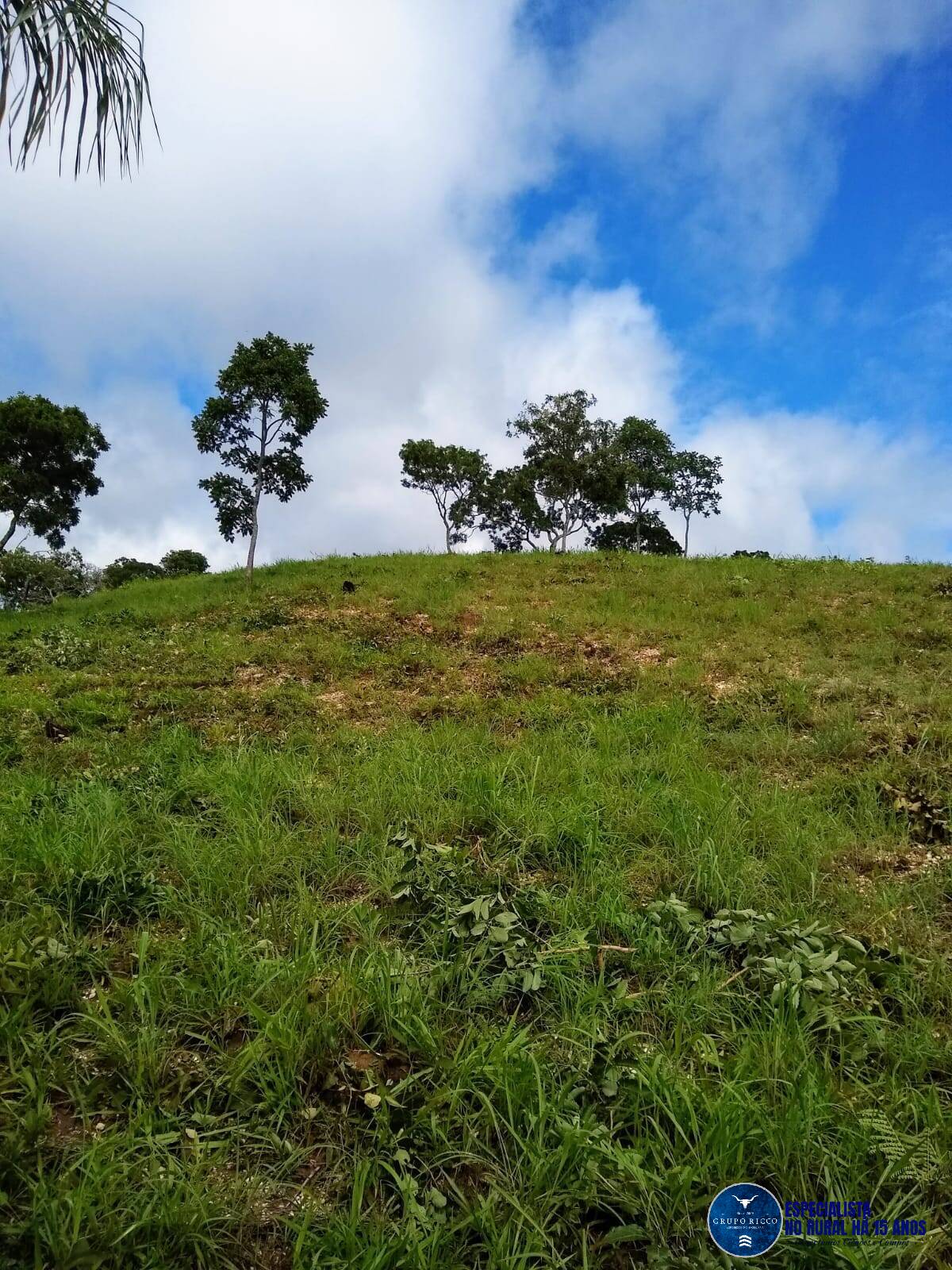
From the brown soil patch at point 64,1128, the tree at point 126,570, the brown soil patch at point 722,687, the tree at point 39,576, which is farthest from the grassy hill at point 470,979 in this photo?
the tree at point 126,570

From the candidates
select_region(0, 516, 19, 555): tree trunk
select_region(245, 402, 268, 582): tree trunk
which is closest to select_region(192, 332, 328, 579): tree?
select_region(245, 402, 268, 582): tree trunk

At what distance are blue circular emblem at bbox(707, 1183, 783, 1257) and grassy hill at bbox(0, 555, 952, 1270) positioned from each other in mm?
46

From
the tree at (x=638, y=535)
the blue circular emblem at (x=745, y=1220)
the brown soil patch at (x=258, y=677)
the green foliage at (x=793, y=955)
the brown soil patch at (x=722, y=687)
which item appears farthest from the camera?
the tree at (x=638, y=535)

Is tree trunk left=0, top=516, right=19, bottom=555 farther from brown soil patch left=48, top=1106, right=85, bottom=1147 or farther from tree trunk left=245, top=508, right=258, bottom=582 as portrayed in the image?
brown soil patch left=48, top=1106, right=85, bottom=1147

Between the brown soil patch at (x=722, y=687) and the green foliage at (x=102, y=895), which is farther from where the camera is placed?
the brown soil patch at (x=722, y=687)

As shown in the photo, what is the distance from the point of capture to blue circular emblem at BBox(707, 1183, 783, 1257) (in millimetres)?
1866

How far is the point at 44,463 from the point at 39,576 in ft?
59.5

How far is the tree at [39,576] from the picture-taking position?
108ft

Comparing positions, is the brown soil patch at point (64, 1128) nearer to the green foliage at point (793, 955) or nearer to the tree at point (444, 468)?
the green foliage at point (793, 955)

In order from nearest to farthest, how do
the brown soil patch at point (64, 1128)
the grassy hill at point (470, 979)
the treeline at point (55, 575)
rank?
1. the grassy hill at point (470, 979)
2. the brown soil patch at point (64, 1128)
3. the treeline at point (55, 575)

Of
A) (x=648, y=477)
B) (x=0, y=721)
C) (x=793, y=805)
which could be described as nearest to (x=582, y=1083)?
(x=793, y=805)

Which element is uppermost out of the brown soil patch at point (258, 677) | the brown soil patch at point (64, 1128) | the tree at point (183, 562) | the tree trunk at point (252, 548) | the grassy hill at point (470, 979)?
the tree at point (183, 562)

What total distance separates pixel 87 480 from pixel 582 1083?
27.8 m

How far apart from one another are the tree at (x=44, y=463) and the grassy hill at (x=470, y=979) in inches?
756
